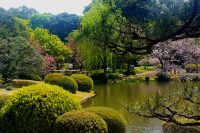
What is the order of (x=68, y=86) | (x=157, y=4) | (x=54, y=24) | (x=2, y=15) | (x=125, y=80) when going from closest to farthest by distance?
(x=157, y=4)
(x=68, y=86)
(x=2, y=15)
(x=125, y=80)
(x=54, y=24)

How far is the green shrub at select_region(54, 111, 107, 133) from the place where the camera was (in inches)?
514

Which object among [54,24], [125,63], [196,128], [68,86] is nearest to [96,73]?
[125,63]

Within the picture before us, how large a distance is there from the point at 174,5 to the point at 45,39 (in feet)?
167

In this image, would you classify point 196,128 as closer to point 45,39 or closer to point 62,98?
point 62,98

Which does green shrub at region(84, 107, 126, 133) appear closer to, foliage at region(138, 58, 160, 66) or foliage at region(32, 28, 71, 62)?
foliage at region(138, 58, 160, 66)

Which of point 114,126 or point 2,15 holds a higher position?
point 2,15

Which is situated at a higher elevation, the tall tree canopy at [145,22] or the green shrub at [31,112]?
the tall tree canopy at [145,22]

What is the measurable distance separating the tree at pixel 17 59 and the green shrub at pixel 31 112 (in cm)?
2135

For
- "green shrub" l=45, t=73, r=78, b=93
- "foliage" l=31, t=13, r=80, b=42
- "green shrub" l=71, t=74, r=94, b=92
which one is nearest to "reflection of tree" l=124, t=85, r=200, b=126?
"green shrub" l=45, t=73, r=78, b=93

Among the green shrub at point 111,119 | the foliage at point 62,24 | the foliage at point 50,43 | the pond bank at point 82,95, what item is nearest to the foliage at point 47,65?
the foliage at point 50,43

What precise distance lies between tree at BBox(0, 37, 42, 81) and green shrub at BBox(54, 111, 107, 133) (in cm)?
2294

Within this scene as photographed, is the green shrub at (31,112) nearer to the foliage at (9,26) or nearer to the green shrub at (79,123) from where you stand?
Answer: the green shrub at (79,123)

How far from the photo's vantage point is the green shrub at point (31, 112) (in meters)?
14.3

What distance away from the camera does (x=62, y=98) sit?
1496 cm
